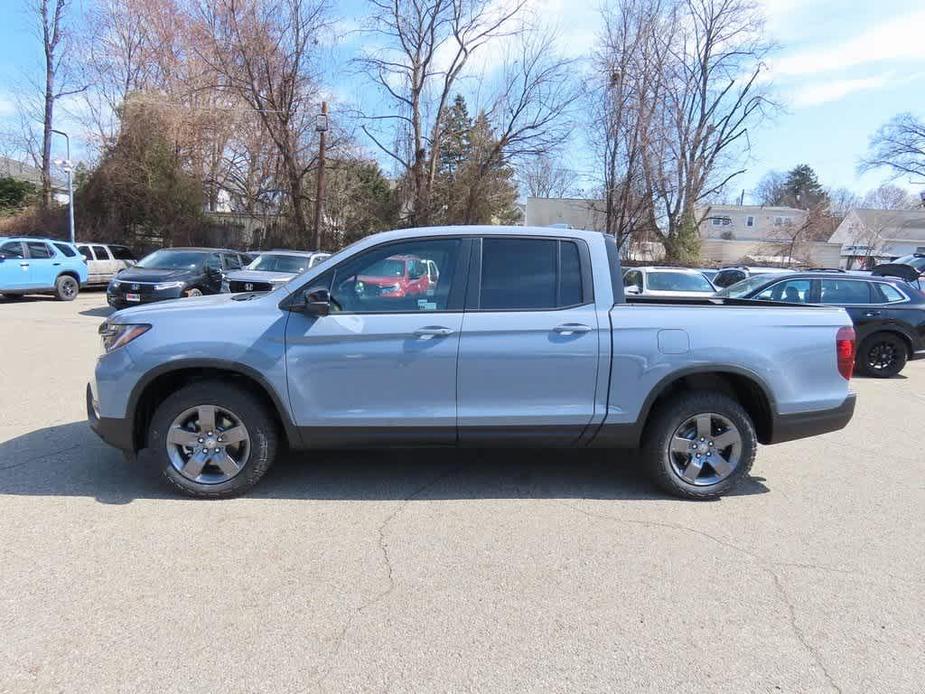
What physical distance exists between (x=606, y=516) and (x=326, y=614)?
1911 mm

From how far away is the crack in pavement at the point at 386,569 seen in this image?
248cm

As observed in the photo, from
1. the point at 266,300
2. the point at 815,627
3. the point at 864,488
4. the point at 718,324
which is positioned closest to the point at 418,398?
the point at 266,300

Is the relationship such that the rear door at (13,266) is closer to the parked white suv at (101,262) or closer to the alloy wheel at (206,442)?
the parked white suv at (101,262)

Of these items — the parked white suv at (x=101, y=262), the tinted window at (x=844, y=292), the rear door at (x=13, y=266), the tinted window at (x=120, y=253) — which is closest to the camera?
the tinted window at (x=844, y=292)

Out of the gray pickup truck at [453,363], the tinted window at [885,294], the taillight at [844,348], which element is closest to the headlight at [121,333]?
the gray pickup truck at [453,363]

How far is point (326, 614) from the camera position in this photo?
2781 millimetres

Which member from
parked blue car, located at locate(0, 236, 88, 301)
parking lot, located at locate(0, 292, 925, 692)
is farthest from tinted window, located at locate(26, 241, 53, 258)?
parking lot, located at locate(0, 292, 925, 692)

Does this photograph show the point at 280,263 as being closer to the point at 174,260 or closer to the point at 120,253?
the point at 174,260

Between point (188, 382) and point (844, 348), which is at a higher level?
point (844, 348)

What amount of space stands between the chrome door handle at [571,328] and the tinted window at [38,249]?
17.1m

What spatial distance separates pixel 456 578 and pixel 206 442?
6.36 ft

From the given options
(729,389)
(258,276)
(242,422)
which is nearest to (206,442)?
(242,422)

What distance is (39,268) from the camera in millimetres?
15773

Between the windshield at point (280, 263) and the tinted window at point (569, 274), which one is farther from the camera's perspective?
the windshield at point (280, 263)
